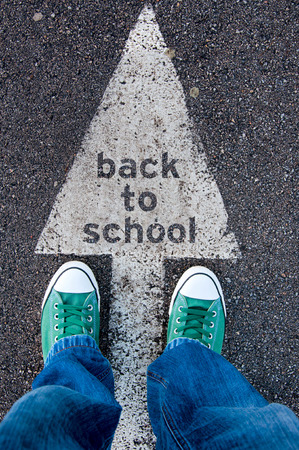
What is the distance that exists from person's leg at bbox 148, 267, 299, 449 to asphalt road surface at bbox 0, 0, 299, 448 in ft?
0.35

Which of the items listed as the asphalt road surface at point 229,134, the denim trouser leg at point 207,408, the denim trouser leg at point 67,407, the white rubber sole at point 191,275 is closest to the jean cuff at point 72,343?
the denim trouser leg at point 67,407

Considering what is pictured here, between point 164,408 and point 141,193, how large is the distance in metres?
1.11

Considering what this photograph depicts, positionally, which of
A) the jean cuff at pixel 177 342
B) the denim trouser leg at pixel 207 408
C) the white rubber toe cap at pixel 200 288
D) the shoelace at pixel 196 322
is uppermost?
the white rubber toe cap at pixel 200 288

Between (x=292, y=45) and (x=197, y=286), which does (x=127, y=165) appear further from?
(x=292, y=45)

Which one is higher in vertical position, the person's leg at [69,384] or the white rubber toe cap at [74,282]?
the white rubber toe cap at [74,282]

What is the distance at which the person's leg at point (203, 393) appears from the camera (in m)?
1.12

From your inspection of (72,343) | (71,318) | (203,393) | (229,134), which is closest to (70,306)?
(71,318)

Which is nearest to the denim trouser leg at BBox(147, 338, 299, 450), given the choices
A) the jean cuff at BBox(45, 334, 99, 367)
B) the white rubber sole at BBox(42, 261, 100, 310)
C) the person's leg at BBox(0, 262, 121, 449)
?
the person's leg at BBox(0, 262, 121, 449)

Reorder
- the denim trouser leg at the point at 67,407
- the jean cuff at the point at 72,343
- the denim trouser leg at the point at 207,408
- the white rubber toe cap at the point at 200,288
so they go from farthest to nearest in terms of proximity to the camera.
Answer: the white rubber toe cap at the point at 200,288 < the jean cuff at the point at 72,343 < the denim trouser leg at the point at 207,408 < the denim trouser leg at the point at 67,407

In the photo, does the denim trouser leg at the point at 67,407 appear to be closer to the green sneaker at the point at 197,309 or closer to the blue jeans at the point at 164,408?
the blue jeans at the point at 164,408

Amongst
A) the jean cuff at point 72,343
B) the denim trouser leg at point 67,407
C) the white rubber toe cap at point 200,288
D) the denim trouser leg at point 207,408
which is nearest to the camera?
the denim trouser leg at point 67,407

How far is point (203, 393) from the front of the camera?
142 cm

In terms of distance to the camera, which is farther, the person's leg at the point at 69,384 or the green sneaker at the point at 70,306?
the green sneaker at the point at 70,306

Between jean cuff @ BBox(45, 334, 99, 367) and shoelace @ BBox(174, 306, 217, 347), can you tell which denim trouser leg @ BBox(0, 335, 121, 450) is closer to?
jean cuff @ BBox(45, 334, 99, 367)
